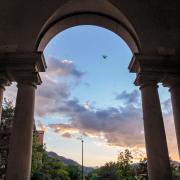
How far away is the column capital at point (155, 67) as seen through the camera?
17891 mm

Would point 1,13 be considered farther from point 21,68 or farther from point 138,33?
point 138,33

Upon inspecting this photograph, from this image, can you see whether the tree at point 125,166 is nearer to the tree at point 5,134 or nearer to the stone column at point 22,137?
the tree at point 5,134

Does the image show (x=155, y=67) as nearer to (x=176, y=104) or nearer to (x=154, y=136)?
(x=176, y=104)

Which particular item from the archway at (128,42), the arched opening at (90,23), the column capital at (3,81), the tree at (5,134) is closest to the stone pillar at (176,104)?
the archway at (128,42)

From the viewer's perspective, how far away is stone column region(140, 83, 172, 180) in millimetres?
15359

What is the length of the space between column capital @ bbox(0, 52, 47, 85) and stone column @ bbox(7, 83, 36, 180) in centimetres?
61

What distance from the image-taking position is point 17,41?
19047 mm

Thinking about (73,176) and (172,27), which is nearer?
(172,27)

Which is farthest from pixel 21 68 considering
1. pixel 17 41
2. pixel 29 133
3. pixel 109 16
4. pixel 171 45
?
pixel 171 45

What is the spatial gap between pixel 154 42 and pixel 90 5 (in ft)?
22.7

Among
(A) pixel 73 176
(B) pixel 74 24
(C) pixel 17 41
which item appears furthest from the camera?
(A) pixel 73 176

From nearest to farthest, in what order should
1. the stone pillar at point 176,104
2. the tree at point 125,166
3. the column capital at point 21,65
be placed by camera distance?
the column capital at point 21,65, the stone pillar at point 176,104, the tree at point 125,166

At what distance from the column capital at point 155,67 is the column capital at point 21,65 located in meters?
8.13

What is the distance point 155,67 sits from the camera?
1809 centimetres
